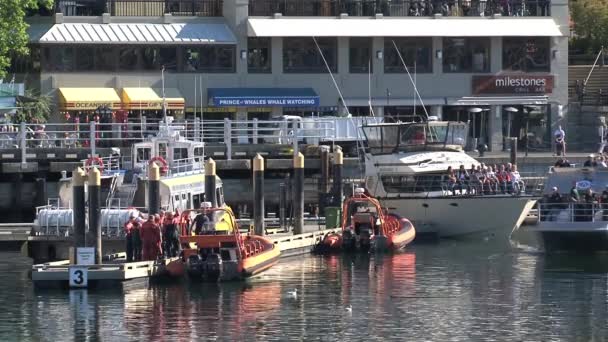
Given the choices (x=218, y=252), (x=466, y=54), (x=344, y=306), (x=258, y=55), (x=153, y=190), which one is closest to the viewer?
(x=344, y=306)

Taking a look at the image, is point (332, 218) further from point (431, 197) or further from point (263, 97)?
point (263, 97)

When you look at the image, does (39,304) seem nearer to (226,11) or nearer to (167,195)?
(167,195)

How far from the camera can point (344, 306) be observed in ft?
152

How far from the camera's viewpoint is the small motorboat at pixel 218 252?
49.0 m

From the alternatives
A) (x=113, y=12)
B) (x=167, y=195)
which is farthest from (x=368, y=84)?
(x=167, y=195)

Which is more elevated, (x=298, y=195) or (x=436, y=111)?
(x=436, y=111)

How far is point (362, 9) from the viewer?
8438 centimetres

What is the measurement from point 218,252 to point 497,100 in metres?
38.2

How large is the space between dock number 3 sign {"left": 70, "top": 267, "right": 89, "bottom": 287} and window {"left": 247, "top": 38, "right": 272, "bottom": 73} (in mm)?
35689

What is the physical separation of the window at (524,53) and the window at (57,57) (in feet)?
67.2

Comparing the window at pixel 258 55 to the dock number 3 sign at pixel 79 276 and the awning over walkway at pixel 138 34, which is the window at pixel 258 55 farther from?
the dock number 3 sign at pixel 79 276

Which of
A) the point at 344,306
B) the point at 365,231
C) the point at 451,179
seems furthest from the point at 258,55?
the point at 344,306

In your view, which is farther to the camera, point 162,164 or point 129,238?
point 162,164

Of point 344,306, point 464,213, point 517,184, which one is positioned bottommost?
point 344,306
